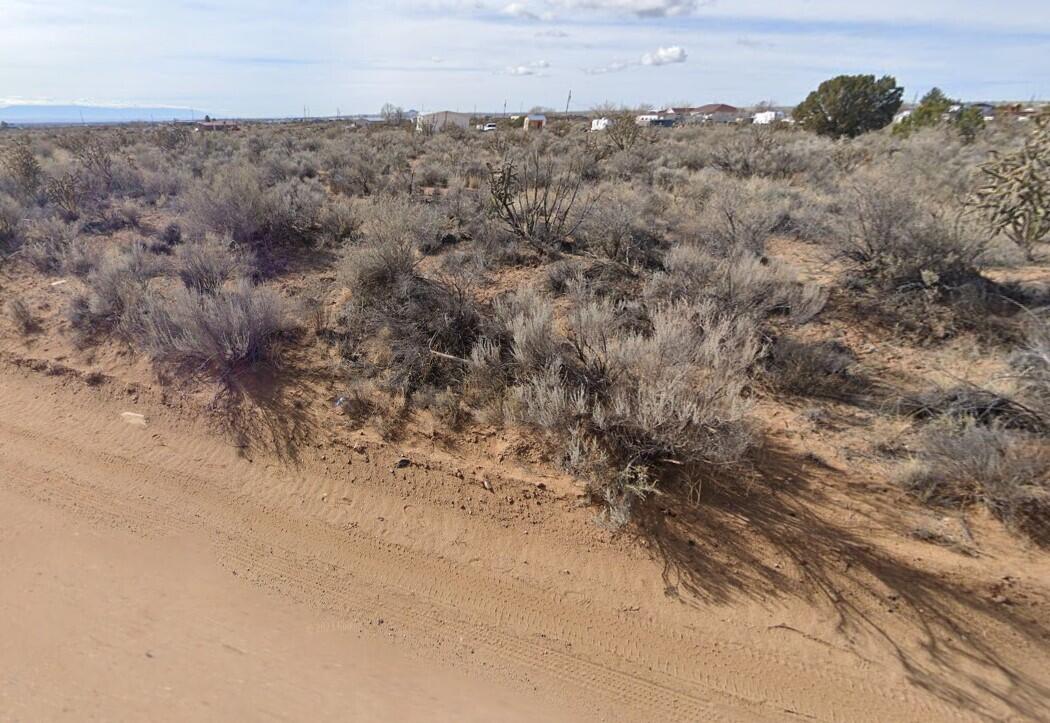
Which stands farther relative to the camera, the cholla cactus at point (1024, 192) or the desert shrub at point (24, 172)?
the desert shrub at point (24, 172)

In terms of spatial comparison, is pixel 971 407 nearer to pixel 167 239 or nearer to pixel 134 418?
pixel 134 418

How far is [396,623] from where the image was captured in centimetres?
347

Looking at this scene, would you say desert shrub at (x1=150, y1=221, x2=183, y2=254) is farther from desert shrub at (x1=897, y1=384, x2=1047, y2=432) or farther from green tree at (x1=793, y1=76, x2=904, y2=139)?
green tree at (x1=793, y1=76, x2=904, y2=139)

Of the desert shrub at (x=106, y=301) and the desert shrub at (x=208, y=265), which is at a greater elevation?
the desert shrub at (x=208, y=265)

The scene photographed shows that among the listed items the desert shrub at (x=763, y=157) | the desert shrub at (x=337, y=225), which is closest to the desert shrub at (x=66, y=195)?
the desert shrub at (x=337, y=225)

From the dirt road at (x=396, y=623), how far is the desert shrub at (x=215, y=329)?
4.76 feet

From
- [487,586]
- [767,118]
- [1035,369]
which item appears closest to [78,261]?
[487,586]

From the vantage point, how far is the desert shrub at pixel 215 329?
557 centimetres

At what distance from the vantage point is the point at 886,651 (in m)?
3.12

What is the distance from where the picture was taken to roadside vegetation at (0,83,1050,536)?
4070mm

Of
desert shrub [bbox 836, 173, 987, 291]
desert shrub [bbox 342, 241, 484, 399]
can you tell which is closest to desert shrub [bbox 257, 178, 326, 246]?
desert shrub [bbox 342, 241, 484, 399]

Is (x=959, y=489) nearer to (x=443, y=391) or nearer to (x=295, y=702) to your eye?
(x=443, y=391)

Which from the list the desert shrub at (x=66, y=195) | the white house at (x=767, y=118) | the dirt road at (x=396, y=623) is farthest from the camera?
the white house at (x=767, y=118)

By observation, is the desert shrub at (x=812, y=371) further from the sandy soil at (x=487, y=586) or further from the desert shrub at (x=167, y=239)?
the desert shrub at (x=167, y=239)
